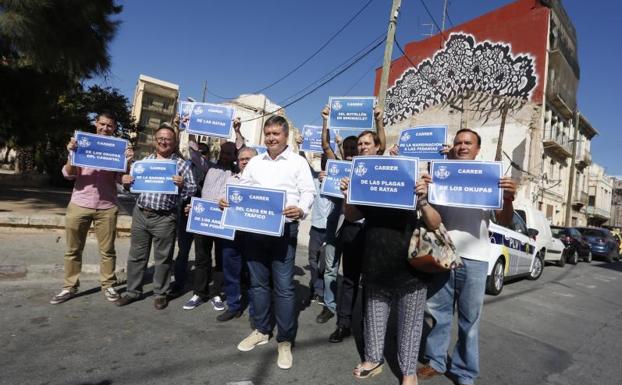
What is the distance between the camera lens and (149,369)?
288 cm

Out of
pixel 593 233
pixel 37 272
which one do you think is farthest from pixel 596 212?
pixel 37 272

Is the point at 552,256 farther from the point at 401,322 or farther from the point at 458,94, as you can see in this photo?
the point at 458,94

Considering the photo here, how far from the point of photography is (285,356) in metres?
3.14

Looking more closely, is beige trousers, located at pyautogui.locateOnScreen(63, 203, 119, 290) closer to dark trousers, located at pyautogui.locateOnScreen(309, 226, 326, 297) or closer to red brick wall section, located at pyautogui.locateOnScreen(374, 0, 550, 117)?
dark trousers, located at pyautogui.locateOnScreen(309, 226, 326, 297)

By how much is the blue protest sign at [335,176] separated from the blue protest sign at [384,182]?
132 cm

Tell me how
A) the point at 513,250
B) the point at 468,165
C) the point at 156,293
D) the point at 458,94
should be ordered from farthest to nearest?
the point at 458,94
the point at 513,250
the point at 156,293
the point at 468,165

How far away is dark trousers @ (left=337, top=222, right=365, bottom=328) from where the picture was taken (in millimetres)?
3781

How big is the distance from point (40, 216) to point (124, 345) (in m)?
5.26

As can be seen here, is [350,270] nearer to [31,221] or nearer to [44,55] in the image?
[31,221]

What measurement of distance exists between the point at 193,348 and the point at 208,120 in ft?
9.03

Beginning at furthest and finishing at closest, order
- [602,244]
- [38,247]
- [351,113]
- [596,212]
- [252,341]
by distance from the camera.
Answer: [596,212] → [602,244] → [38,247] → [351,113] → [252,341]

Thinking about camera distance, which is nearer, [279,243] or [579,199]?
[279,243]

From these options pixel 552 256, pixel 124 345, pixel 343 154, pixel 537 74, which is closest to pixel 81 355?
pixel 124 345

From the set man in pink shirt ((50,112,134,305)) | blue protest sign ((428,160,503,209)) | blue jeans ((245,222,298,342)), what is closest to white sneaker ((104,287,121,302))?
man in pink shirt ((50,112,134,305))
